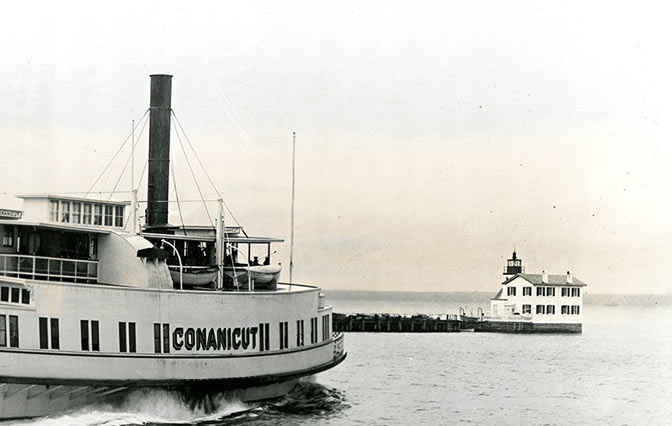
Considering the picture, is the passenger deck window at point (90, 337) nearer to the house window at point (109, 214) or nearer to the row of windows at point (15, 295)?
the row of windows at point (15, 295)

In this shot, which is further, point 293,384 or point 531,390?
point 531,390

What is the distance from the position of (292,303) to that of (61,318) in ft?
28.2

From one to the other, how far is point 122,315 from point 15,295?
2.72m

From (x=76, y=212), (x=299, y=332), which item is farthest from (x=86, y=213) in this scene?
(x=299, y=332)

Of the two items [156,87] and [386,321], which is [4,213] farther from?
[386,321]

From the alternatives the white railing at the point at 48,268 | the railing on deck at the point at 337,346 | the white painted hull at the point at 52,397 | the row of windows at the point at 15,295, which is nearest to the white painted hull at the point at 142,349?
the white painted hull at the point at 52,397

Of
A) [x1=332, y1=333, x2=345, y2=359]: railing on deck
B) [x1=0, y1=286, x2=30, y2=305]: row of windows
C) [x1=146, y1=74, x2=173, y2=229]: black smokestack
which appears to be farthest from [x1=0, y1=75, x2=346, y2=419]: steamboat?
[x1=332, y1=333, x2=345, y2=359]: railing on deck

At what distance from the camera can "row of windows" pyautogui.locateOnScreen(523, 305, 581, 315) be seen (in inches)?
3359

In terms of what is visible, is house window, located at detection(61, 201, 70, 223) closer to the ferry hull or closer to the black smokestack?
the ferry hull

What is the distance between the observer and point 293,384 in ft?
112

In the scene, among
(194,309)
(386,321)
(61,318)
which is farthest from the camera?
(386,321)

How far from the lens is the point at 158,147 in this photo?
34.6m

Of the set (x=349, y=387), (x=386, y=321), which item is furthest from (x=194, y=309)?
(x=386, y=321)

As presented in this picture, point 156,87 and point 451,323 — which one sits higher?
point 156,87
